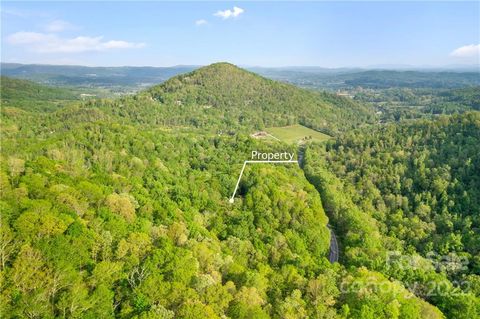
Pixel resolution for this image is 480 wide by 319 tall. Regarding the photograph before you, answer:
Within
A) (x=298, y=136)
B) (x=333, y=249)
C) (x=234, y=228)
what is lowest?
(x=333, y=249)

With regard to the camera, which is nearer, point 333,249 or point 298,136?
point 333,249

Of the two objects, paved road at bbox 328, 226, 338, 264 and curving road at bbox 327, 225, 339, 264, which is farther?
paved road at bbox 328, 226, 338, 264

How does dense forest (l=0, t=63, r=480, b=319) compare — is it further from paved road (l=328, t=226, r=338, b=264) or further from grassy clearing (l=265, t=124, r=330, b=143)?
grassy clearing (l=265, t=124, r=330, b=143)

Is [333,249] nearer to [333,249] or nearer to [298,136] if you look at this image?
[333,249]

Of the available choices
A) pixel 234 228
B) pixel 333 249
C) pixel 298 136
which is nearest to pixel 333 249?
pixel 333 249

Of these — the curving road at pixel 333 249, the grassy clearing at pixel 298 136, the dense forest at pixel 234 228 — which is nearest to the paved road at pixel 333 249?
the curving road at pixel 333 249

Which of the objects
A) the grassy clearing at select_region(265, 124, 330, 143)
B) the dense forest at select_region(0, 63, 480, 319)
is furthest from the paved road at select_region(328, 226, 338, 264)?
the grassy clearing at select_region(265, 124, 330, 143)

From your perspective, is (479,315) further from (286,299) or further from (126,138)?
(126,138)

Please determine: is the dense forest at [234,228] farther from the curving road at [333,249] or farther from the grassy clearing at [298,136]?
the grassy clearing at [298,136]

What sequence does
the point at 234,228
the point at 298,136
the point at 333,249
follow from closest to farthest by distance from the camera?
the point at 234,228, the point at 333,249, the point at 298,136

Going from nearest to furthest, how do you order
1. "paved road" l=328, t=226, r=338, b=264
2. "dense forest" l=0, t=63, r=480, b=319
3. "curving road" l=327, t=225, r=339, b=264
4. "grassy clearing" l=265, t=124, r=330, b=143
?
"dense forest" l=0, t=63, r=480, b=319 → "curving road" l=327, t=225, r=339, b=264 → "paved road" l=328, t=226, r=338, b=264 → "grassy clearing" l=265, t=124, r=330, b=143
